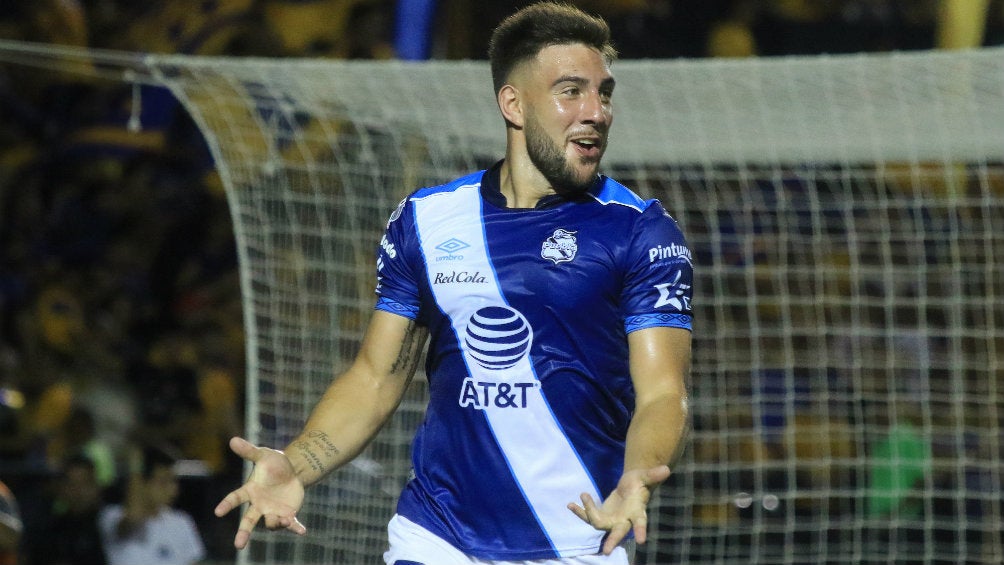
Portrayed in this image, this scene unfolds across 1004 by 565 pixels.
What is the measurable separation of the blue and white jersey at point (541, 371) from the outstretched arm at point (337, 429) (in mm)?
182

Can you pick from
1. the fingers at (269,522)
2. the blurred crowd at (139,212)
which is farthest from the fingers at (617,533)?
the blurred crowd at (139,212)

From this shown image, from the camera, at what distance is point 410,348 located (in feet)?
12.1

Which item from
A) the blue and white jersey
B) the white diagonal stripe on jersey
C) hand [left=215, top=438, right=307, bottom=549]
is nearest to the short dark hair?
the blue and white jersey

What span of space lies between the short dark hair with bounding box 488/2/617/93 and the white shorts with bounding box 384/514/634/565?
1186 mm

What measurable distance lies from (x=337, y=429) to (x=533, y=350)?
1.82 ft

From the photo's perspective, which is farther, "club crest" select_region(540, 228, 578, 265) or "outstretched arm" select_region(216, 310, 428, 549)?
"club crest" select_region(540, 228, 578, 265)

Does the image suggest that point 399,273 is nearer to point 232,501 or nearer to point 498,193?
point 498,193

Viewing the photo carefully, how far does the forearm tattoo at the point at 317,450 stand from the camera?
3.38m

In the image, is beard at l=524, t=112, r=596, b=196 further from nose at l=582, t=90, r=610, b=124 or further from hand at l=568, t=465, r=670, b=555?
hand at l=568, t=465, r=670, b=555

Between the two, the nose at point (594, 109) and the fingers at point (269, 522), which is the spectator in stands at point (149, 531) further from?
the nose at point (594, 109)

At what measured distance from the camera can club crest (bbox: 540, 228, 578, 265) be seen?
11.2 feet

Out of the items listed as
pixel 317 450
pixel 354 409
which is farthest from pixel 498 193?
pixel 317 450

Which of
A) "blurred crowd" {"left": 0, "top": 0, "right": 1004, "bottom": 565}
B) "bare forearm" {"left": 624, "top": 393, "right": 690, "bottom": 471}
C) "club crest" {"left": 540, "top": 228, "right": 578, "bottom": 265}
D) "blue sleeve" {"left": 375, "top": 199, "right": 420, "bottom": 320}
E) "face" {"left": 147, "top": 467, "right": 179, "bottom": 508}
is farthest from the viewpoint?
"blurred crowd" {"left": 0, "top": 0, "right": 1004, "bottom": 565}

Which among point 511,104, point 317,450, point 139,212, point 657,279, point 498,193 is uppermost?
point 139,212
